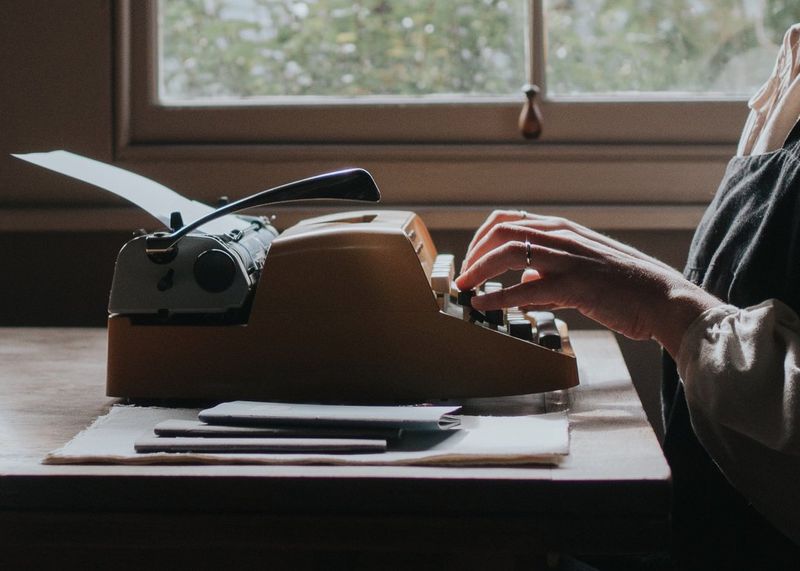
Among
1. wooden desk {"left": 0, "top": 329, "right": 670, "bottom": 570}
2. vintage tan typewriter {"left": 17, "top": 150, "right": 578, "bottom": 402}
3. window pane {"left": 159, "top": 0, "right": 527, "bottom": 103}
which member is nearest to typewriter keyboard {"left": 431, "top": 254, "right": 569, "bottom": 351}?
vintage tan typewriter {"left": 17, "top": 150, "right": 578, "bottom": 402}

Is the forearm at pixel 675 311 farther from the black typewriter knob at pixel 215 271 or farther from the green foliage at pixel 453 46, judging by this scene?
the green foliage at pixel 453 46

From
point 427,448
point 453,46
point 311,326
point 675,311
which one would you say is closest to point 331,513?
point 427,448

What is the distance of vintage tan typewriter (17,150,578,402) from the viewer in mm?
989

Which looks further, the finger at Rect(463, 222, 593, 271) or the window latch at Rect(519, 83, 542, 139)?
the window latch at Rect(519, 83, 542, 139)

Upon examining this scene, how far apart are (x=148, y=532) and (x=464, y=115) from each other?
44.4 inches

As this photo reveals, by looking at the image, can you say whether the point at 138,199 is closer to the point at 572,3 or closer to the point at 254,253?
the point at 254,253

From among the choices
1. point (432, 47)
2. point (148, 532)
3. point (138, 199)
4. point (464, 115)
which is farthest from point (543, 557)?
point (432, 47)

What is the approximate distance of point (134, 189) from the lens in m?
1.17

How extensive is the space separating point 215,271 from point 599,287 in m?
0.38

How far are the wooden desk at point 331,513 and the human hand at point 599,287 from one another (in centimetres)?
18

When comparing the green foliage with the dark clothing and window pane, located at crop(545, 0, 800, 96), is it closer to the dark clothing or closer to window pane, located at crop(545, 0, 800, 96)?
window pane, located at crop(545, 0, 800, 96)

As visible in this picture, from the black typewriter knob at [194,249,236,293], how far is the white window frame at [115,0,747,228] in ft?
2.29

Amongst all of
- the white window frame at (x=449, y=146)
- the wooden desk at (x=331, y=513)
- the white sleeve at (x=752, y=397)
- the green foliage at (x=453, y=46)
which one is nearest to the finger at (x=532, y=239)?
the white sleeve at (x=752, y=397)

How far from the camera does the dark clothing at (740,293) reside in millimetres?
1004
